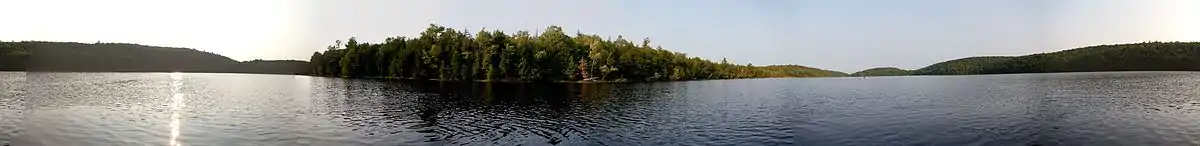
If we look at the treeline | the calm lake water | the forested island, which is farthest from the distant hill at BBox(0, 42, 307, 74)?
the forested island

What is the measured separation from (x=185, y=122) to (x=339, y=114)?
5.15 m

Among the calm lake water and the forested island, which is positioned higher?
the forested island

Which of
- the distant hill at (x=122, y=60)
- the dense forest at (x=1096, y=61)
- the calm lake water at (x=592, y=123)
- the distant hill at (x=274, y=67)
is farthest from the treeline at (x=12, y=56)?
the dense forest at (x=1096, y=61)

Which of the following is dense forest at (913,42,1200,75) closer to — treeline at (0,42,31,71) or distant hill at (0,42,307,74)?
distant hill at (0,42,307,74)

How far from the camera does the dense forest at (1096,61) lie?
436ft

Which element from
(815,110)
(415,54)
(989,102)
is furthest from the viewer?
(415,54)

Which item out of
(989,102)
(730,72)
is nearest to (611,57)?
(730,72)

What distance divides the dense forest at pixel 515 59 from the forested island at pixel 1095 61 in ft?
193

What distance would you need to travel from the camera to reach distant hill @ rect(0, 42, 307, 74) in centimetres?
10500

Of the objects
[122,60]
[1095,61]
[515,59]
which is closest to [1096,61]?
[1095,61]

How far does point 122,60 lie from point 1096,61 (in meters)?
159

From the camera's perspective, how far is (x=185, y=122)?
24781 mm

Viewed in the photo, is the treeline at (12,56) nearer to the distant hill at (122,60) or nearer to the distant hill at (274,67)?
the distant hill at (122,60)

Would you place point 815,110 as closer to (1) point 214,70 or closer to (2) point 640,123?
(2) point 640,123
